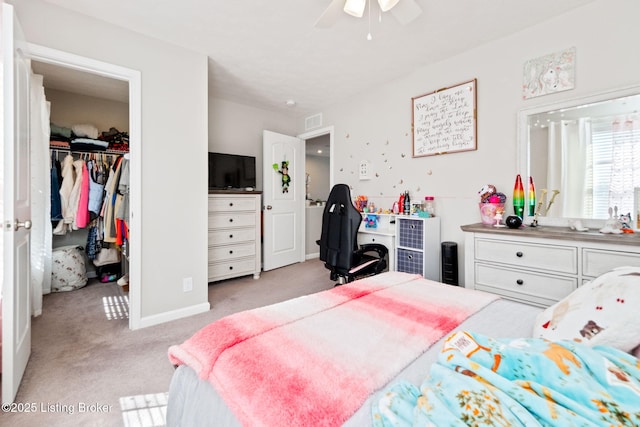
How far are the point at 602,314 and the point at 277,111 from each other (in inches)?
173

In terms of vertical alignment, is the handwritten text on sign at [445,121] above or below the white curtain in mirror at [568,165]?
above

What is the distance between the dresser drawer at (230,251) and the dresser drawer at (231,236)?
0.06 m

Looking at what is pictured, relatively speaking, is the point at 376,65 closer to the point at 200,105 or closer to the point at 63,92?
the point at 200,105

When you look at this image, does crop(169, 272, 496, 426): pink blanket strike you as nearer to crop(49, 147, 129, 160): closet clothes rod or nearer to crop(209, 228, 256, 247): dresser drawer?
crop(209, 228, 256, 247): dresser drawer

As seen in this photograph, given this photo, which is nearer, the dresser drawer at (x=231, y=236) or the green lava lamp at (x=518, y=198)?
the green lava lamp at (x=518, y=198)

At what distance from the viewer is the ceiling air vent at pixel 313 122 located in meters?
4.29

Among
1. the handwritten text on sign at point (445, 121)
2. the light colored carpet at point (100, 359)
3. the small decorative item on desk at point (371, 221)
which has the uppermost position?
the handwritten text on sign at point (445, 121)

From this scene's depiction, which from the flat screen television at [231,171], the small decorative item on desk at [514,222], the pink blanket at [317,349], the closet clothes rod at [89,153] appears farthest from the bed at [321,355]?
the closet clothes rod at [89,153]

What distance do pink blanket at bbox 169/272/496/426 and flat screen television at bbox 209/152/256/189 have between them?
285 centimetres

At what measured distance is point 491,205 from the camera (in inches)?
91.5

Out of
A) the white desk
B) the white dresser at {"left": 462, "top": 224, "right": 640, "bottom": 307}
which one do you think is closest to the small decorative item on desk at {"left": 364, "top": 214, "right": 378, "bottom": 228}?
the white desk

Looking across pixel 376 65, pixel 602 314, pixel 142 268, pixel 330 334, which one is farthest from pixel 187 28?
pixel 602 314

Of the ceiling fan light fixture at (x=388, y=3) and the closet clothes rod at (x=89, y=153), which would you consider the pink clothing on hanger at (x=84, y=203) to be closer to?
the closet clothes rod at (x=89, y=153)

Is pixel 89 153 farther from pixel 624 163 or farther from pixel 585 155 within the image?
pixel 624 163
